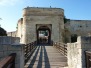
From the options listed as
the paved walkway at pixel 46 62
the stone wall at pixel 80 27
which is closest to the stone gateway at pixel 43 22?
the stone wall at pixel 80 27

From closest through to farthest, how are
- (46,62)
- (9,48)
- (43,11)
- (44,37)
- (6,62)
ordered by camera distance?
(6,62)
(9,48)
(46,62)
(43,11)
(44,37)

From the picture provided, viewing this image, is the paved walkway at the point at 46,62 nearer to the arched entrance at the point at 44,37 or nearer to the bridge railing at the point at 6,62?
the bridge railing at the point at 6,62

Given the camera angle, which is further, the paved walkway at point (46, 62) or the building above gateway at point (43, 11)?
the building above gateway at point (43, 11)

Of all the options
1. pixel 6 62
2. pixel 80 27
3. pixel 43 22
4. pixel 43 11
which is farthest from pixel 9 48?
pixel 80 27

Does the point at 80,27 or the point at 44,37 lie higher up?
the point at 80,27

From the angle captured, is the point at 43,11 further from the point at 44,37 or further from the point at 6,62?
the point at 6,62

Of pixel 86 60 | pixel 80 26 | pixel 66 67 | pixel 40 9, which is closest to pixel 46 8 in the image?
pixel 40 9

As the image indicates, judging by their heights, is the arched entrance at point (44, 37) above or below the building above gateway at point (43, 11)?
below

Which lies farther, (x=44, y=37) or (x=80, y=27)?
(x=44, y=37)

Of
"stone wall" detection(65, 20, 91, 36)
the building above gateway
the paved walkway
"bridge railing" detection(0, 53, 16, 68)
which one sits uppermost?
the building above gateway

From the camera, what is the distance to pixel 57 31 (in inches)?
1276

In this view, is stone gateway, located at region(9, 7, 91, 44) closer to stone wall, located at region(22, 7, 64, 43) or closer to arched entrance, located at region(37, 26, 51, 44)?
stone wall, located at region(22, 7, 64, 43)

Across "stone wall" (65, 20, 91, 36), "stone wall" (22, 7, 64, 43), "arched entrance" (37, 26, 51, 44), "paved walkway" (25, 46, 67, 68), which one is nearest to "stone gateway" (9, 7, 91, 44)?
"stone wall" (22, 7, 64, 43)

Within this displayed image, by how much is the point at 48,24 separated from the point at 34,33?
2.80 m
